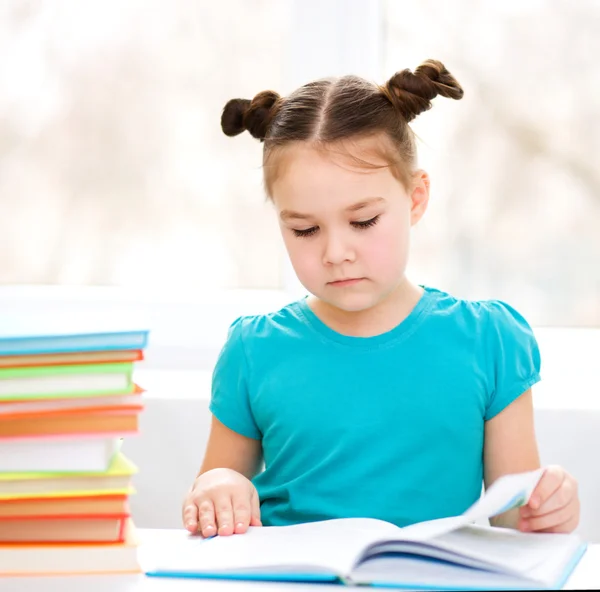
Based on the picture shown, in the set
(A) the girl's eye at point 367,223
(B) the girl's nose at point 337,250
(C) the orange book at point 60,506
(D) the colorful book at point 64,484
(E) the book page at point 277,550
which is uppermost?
(A) the girl's eye at point 367,223

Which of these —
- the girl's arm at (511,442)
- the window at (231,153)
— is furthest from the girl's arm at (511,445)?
the window at (231,153)

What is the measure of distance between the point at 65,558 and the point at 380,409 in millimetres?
478

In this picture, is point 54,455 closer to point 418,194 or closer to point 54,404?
point 54,404

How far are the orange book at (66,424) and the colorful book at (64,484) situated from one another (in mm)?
31

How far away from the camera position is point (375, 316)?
45.4 inches

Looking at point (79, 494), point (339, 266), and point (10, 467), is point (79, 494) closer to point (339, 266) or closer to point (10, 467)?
point (10, 467)

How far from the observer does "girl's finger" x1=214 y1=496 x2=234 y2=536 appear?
803mm

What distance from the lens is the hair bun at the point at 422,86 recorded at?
1.08 m

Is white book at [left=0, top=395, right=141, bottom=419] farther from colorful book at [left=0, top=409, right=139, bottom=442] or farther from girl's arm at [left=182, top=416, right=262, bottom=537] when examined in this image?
girl's arm at [left=182, top=416, right=262, bottom=537]

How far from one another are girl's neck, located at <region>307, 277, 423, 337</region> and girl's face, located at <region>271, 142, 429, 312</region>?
0.34ft

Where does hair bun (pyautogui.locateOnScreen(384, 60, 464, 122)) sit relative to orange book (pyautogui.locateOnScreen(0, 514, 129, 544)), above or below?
above

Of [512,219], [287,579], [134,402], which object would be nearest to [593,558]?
[287,579]

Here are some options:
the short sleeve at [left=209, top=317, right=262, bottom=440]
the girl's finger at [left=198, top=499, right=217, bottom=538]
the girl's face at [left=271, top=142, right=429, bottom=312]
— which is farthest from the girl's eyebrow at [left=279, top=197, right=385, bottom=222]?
the girl's finger at [left=198, top=499, right=217, bottom=538]

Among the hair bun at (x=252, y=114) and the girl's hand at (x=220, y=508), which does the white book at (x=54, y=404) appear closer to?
the girl's hand at (x=220, y=508)
